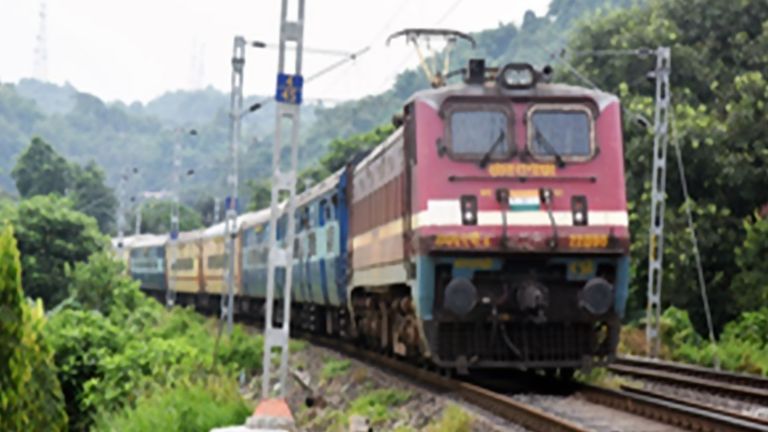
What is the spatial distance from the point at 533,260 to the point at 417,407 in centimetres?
229

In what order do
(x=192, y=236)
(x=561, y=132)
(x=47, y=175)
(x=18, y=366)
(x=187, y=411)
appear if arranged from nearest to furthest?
(x=18, y=366) < (x=187, y=411) < (x=561, y=132) < (x=192, y=236) < (x=47, y=175)

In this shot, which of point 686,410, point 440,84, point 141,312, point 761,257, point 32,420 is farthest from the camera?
point 141,312

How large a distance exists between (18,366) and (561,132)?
6972mm

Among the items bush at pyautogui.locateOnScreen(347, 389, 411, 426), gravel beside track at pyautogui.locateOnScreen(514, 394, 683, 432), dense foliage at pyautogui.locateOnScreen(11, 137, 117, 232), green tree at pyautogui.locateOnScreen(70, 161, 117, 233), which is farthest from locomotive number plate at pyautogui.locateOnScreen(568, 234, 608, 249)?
green tree at pyautogui.locateOnScreen(70, 161, 117, 233)

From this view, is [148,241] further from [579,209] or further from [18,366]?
[579,209]

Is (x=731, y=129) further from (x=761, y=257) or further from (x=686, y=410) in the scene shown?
(x=686, y=410)

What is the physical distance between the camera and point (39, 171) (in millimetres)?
95812

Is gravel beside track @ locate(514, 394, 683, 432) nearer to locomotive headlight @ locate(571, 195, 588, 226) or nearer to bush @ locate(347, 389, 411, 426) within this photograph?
bush @ locate(347, 389, 411, 426)

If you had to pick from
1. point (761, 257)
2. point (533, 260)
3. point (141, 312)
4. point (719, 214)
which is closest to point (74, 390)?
point (533, 260)

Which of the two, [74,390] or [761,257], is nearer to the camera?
[74,390]

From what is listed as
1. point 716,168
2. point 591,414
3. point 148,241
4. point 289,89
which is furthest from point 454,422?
point 148,241

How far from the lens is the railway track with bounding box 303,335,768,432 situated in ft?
38.6

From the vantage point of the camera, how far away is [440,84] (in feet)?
54.3

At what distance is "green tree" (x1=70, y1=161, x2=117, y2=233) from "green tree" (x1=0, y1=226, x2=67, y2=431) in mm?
84866
